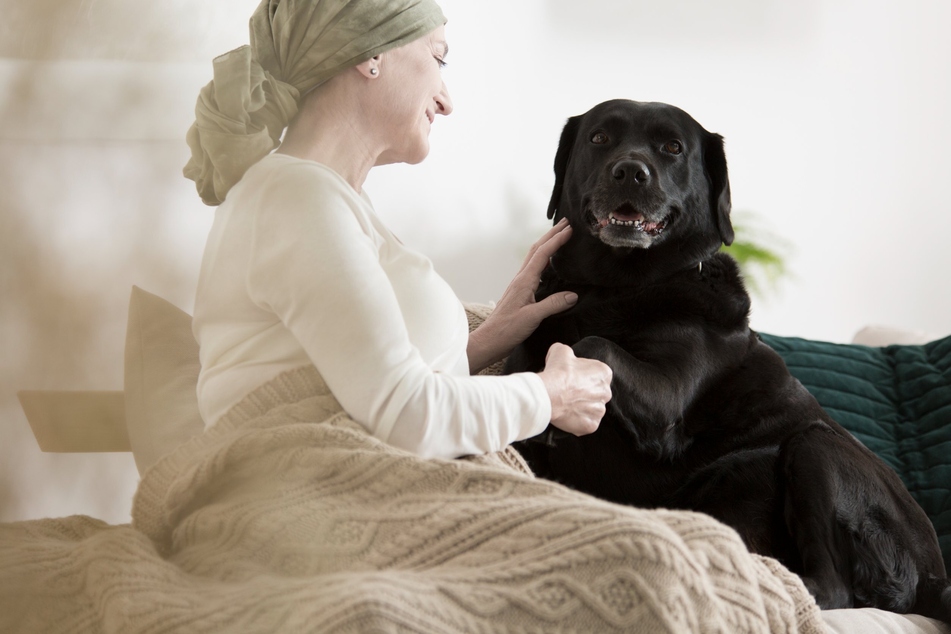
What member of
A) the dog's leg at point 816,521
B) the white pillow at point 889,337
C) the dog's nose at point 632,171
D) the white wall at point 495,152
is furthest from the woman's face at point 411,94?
the white pillow at point 889,337

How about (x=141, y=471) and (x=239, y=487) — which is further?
(x=239, y=487)

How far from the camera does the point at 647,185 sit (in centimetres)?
136

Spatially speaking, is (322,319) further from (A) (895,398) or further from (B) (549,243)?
(A) (895,398)

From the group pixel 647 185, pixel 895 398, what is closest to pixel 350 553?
pixel 647 185

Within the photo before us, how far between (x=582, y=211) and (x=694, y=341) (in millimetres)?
305

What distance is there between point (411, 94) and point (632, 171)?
20.1 inches

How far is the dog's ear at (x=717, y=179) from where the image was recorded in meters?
1.49

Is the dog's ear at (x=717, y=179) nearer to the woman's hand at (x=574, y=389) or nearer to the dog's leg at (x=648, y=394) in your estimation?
the dog's leg at (x=648, y=394)

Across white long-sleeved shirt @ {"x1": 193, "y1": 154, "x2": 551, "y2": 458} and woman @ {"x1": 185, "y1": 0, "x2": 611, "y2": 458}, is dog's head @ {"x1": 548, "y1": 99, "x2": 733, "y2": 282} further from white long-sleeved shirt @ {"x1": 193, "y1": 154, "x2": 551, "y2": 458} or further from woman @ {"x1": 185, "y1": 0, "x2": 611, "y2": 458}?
white long-sleeved shirt @ {"x1": 193, "y1": 154, "x2": 551, "y2": 458}

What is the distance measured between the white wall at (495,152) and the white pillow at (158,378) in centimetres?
2

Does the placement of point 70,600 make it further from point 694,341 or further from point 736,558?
point 694,341

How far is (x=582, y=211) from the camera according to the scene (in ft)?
4.79

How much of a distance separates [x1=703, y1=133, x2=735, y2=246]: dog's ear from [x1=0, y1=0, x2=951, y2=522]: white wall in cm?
47

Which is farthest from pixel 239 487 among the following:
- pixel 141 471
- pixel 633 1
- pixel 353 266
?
pixel 633 1
